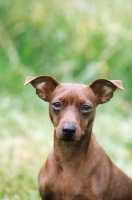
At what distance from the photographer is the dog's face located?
5.39m

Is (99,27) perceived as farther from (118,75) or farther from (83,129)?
(83,129)

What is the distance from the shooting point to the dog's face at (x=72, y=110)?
5.39 m

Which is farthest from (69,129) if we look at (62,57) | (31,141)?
(62,57)

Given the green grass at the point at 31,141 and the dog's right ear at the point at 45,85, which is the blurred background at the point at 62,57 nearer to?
the green grass at the point at 31,141

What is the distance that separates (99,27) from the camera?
33.7 ft

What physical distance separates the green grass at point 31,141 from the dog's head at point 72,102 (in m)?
1.47

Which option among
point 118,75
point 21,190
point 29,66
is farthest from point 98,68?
point 21,190

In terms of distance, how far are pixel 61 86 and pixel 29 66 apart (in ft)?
14.7

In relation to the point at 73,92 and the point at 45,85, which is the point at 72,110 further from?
the point at 45,85

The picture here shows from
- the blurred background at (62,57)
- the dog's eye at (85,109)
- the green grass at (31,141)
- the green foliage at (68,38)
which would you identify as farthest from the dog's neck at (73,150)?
the green foliage at (68,38)

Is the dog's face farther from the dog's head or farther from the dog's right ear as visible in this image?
the dog's right ear

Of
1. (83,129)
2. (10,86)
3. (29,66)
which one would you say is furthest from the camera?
(29,66)

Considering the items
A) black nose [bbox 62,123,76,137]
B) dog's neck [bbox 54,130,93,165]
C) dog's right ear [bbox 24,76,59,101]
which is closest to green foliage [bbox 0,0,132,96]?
dog's right ear [bbox 24,76,59,101]

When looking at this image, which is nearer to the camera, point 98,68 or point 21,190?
point 21,190
